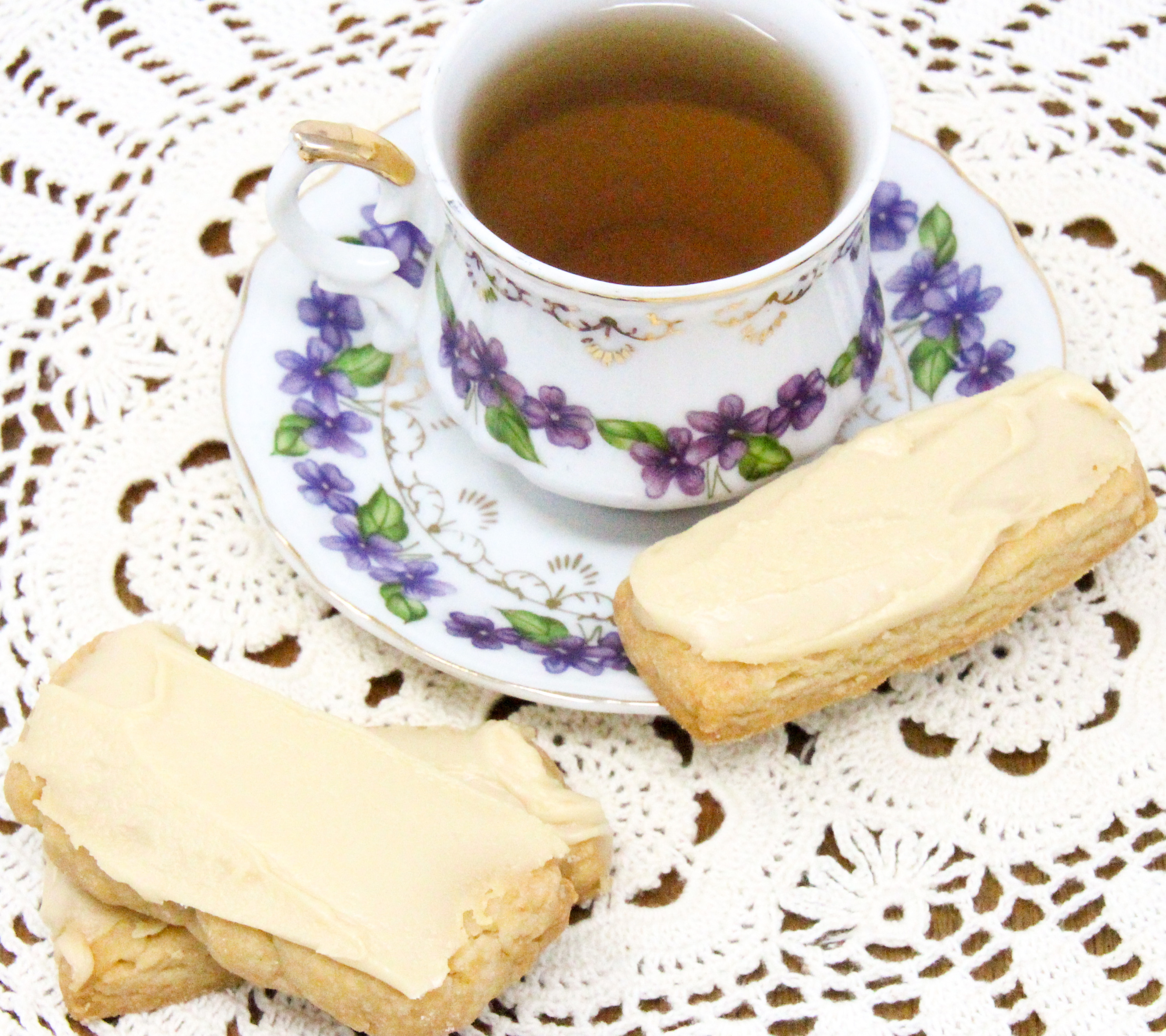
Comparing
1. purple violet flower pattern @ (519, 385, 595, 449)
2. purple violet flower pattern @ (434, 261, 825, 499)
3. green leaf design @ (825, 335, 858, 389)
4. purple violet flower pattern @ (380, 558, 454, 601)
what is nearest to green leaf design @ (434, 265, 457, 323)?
purple violet flower pattern @ (434, 261, 825, 499)

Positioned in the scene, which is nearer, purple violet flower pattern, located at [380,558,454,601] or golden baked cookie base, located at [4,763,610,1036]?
golden baked cookie base, located at [4,763,610,1036]

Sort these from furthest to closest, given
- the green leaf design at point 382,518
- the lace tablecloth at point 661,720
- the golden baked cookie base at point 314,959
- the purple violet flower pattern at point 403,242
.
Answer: the purple violet flower pattern at point 403,242, the green leaf design at point 382,518, the lace tablecloth at point 661,720, the golden baked cookie base at point 314,959

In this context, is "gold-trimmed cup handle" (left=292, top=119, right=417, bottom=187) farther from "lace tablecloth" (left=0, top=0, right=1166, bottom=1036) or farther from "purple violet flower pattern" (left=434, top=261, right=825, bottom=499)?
"lace tablecloth" (left=0, top=0, right=1166, bottom=1036)

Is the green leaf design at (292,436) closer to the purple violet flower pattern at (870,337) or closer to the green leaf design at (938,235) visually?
the purple violet flower pattern at (870,337)

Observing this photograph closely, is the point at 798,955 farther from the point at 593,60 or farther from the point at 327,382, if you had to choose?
the point at 593,60

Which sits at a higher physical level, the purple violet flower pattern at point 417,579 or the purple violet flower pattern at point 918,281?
the purple violet flower pattern at point 918,281

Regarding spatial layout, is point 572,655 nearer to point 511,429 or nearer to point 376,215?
point 511,429

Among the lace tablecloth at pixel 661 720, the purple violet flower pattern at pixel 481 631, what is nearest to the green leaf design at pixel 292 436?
the lace tablecloth at pixel 661 720

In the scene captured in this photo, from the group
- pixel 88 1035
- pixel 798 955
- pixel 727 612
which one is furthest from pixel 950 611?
pixel 88 1035
